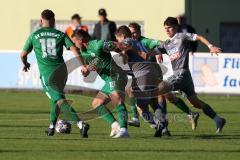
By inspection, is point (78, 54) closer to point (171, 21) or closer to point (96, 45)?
point (96, 45)

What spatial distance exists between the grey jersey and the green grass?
1.25m

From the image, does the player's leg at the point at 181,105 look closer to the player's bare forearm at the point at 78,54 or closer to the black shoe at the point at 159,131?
the black shoe at the point at 159,131

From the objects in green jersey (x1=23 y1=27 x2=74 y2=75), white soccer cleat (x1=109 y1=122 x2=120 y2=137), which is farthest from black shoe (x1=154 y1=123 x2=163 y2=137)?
green jersey (x1=23 y1=27 x2=74 y2=75)

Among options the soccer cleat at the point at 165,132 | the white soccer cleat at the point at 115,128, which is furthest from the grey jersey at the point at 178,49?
the white soccer cleat at the point at 115,128

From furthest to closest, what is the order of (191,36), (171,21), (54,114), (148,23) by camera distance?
(148,23) < (191,36) < (171,21) < (54,114)

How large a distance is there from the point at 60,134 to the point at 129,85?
2.82 m

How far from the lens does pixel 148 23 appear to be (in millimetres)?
37625

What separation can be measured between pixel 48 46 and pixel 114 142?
2081mm

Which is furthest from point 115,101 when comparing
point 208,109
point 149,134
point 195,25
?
point 195,25

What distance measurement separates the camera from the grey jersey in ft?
56.6

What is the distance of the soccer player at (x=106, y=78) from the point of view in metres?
16.2

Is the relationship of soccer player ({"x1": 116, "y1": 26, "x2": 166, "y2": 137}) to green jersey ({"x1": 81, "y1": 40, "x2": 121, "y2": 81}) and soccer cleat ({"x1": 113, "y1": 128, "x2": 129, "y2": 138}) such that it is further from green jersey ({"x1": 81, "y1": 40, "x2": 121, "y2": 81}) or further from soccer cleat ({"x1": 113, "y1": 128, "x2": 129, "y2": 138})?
soccer cleat ({"x1": 113, "y1": 128, "x2": 129, "y2": 138})

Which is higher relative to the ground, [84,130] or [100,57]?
[100,57]

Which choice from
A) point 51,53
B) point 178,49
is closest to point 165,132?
point 178,49
